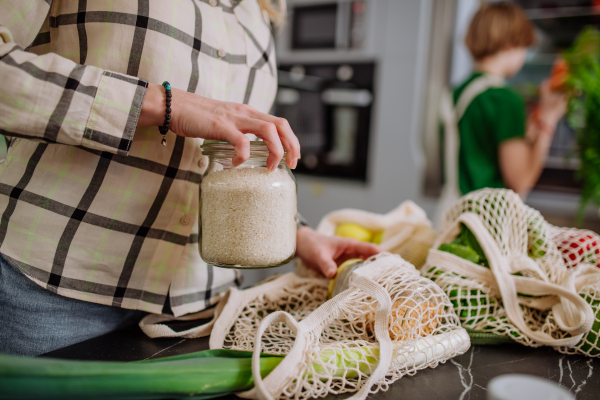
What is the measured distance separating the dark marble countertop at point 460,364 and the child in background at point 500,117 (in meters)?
Answer: 1.15

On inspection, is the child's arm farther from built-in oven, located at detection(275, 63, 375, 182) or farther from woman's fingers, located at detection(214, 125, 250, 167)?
woman's fingers, located at detection(214, 125, 250, 167)

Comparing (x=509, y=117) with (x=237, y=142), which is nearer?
(x=237, y=142)

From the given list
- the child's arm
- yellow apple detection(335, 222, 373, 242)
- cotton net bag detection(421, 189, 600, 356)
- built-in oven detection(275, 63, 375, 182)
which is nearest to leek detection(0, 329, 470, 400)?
cotton net bag detection(421, 189, 600, 356)

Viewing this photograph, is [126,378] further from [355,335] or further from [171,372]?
[355,335]

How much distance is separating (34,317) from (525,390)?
2.01 feet

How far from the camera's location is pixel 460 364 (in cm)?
55

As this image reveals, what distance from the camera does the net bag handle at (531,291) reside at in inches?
21.7

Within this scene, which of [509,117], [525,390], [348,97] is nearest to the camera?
[525,390]

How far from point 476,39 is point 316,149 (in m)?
1.11

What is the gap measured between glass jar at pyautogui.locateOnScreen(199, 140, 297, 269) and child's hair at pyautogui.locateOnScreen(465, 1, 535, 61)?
1465 millimetres

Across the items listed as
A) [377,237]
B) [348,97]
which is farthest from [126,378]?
[348,97]

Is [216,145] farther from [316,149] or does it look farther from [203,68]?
[316,149]

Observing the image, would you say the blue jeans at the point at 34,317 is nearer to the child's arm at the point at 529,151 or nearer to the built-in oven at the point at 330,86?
the child's arm at the point at 529,151

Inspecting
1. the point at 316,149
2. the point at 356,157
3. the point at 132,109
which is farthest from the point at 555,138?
the point at 132,109
